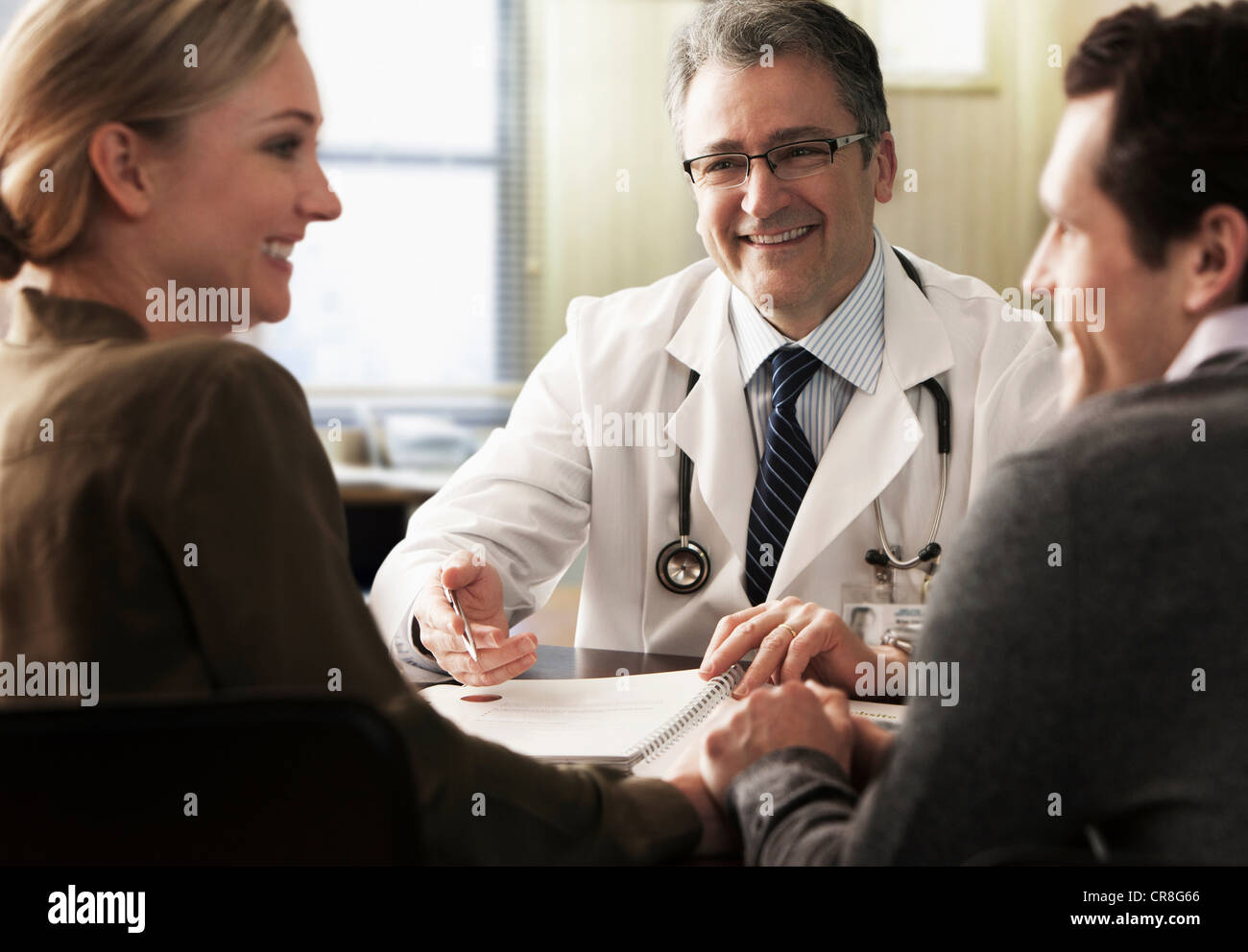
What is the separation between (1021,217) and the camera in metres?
4.80

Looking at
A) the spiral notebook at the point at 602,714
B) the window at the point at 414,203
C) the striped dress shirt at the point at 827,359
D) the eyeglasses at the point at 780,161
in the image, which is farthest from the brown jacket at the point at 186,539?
the window at the point at 414,203

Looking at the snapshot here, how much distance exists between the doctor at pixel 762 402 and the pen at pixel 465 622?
16cm

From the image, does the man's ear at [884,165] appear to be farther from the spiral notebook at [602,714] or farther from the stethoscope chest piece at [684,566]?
the spiral notebook at [602,714]

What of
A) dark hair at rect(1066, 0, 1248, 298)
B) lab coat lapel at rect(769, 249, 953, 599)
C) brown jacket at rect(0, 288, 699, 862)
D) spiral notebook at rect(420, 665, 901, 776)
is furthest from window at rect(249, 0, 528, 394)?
dark hair at rect(1066, 0, 1248, 298)

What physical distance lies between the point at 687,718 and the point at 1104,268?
0.50 meters

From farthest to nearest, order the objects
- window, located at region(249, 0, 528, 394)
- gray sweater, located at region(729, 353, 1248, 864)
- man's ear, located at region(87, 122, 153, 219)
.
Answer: window, located at region(249, 0, 528, 394) → man's ear, located at region(87, 122, 153, 219) → gray sweater, located at region(729, 353, 1248, 864)

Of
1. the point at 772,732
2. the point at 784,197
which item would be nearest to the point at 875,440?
the point at 784,197

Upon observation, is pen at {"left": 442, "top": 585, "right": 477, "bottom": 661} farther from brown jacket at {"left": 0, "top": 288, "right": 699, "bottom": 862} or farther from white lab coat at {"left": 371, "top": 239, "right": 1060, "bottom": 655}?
brown jacket at {"left": 0, "top": 288, "right": 699, "bottom": 862}

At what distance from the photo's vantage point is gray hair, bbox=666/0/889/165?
1.54 metres

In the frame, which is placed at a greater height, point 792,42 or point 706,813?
point 792,42

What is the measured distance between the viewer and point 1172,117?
0.68 metres

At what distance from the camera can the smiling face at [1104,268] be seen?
0.71 metres

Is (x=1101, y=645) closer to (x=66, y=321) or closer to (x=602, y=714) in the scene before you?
(x=602, y=714)

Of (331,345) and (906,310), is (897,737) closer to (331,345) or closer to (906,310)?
(906,310)
